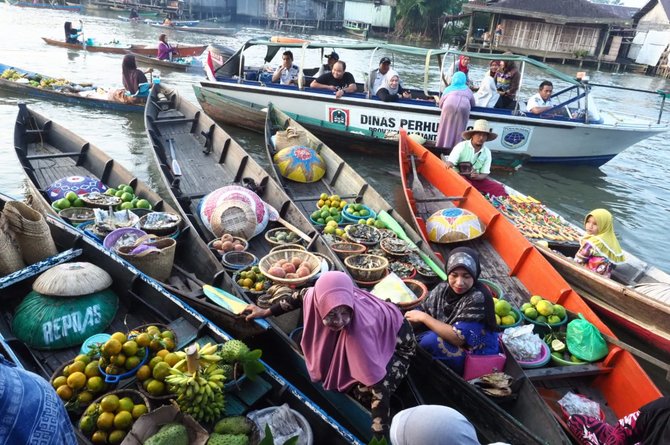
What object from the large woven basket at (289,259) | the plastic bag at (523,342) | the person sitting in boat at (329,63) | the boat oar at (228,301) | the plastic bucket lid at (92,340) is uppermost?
the person sitting in boat at (329,63)

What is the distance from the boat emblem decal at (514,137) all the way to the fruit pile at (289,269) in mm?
7404

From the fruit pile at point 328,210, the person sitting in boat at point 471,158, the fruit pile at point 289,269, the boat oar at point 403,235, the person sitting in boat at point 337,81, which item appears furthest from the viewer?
the person sitting in boat at point 337,81

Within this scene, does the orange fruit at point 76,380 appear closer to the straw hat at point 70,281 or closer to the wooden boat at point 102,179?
the straw hat at point 70,281

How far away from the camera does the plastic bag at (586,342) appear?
431 centimetres

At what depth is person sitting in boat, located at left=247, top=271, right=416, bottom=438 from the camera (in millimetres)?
2842

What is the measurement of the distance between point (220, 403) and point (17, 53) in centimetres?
2219

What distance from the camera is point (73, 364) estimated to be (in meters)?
3.18

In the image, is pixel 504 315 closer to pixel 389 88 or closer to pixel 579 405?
pixel 579 405

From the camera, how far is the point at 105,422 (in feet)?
9.11

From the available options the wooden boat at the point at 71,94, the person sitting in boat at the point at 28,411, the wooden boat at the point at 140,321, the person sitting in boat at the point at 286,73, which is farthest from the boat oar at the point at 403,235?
the wooden boat at the point at 71,94

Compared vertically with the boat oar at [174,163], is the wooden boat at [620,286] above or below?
below

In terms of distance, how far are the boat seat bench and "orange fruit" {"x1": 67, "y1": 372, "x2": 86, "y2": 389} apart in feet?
12.1

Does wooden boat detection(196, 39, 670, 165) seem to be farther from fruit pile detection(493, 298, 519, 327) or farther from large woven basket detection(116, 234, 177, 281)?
large woven basket detection(116, 234, 177, 281)

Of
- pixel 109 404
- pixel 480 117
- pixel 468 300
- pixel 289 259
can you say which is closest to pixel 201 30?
pixel 480 117
